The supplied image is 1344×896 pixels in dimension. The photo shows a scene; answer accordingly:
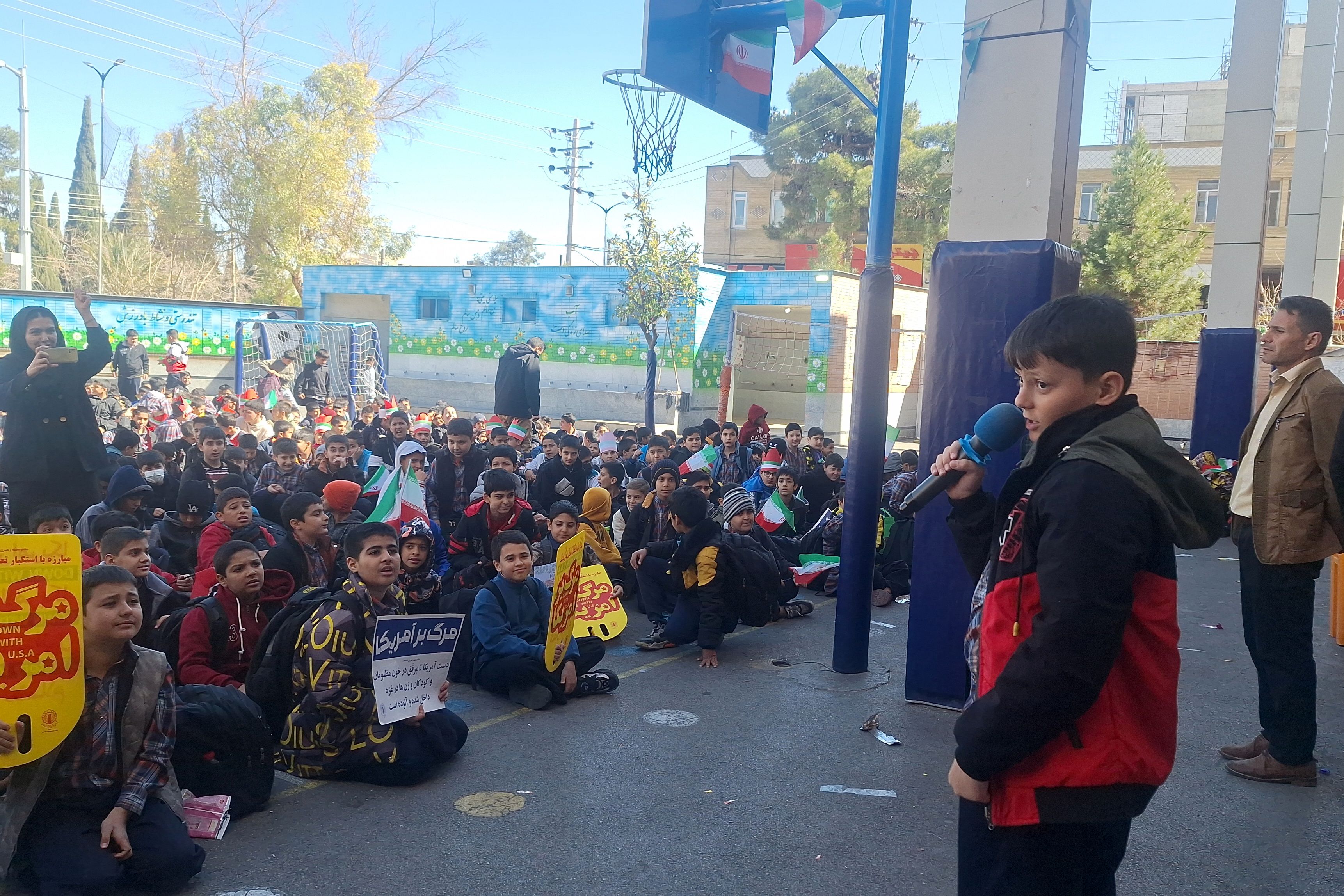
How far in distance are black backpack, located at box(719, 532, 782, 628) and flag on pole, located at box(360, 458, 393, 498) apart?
7.99ft

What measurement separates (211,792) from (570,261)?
37.5 meters

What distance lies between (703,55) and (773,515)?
12.5 ft

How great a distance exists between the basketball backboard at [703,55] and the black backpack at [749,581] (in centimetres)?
285

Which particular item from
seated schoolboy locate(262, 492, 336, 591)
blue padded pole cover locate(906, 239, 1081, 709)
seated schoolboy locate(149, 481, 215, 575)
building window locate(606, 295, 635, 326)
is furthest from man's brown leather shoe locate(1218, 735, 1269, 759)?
building window locate(606, 295, 635, 326)

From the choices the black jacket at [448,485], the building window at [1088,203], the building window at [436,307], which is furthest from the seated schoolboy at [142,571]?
the building window at [1088,203]

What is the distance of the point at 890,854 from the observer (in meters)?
3.66

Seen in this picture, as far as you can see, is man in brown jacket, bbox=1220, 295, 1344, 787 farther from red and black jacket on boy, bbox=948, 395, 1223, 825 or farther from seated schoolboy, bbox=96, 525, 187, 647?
seated schoolboy, bbox=96, 525, 187, 647

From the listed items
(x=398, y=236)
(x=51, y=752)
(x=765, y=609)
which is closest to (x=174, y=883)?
(x=51, y=752)

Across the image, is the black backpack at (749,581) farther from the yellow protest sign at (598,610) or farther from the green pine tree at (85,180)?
the green pine tree at (85,180)

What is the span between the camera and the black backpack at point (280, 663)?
422 cm

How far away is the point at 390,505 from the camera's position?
6148 mm

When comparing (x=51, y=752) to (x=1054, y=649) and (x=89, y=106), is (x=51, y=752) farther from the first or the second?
(x=89, y=106)

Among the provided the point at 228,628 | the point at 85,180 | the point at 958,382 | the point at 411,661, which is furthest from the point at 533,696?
the point at 85,180

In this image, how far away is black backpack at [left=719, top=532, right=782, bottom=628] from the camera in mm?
6398
